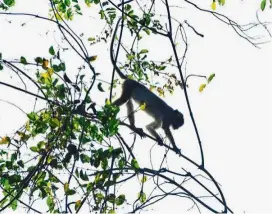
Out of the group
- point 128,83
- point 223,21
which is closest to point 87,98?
point 223,21

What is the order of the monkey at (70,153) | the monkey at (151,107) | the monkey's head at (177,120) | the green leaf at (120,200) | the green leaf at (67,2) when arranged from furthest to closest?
the monkey's head at (177,120) → the monkey at (151,107) → the green leaf at (67,2) → the green leaf at (120,200) → the monkey at (70,153)

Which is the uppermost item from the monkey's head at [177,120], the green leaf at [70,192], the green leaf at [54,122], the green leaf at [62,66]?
the monkey's head at [177,120]

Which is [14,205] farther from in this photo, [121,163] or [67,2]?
[67,2]

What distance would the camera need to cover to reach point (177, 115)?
10938 millimetres

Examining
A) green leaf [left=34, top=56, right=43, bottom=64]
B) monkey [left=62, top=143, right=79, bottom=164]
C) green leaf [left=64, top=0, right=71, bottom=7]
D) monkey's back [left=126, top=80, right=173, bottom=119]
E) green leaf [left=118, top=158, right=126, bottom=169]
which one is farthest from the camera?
monkey's back [left=126, top=80, right=173, bottom=119]

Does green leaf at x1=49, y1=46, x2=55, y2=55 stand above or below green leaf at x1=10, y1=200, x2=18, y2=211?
above

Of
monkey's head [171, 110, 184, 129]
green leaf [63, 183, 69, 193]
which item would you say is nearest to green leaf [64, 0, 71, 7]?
green leaf [63, 183, 69, 193]

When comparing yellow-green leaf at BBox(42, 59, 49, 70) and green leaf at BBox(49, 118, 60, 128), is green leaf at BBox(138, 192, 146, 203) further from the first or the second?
yellow-green leaf at BBox(42, 59, 49, 70)

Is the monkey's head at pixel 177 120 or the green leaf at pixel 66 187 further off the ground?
the monkey's head at pixel 177 120

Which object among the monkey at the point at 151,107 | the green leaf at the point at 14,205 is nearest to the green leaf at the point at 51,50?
the green leaf at the point at 14,205

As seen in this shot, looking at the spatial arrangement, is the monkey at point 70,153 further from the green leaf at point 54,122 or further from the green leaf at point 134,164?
the green leaf at point 134,164

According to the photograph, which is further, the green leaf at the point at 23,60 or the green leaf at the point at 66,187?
the green leaf at the point at 23,60

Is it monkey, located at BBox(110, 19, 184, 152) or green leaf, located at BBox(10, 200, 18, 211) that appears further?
monkey, located at BBox(110, 19, 184, 152)

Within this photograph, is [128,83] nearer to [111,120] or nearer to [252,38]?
[252,38]
